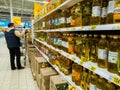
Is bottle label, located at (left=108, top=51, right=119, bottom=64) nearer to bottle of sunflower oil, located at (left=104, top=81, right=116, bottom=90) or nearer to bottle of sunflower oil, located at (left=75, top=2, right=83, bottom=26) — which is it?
bottle of sunflower oil, located at (left=104, top=81, right=116, bottom=90)

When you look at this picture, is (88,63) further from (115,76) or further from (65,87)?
(65,87)

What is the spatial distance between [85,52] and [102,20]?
1.41 feet

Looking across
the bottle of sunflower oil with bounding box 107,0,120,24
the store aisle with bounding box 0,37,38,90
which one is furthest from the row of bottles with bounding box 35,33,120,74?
the store aisle with bounding box 0,37,38,90

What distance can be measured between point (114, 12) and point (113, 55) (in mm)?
305

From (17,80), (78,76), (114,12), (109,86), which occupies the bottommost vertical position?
(17,80)

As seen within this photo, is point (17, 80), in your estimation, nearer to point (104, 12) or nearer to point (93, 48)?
point (93, 48)

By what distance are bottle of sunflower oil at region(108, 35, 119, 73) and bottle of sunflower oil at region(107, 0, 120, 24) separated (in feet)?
0.42

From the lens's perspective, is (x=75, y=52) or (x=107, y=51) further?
(x=75, y=52)

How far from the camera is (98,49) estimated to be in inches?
53.4

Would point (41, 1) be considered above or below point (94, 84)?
above

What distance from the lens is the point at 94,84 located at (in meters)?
1.49

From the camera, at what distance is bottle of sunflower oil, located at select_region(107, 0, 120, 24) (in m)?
1.11

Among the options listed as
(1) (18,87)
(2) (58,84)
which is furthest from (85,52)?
(1) (18,87)

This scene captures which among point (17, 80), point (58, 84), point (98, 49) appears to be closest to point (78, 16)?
point (98, 49)
